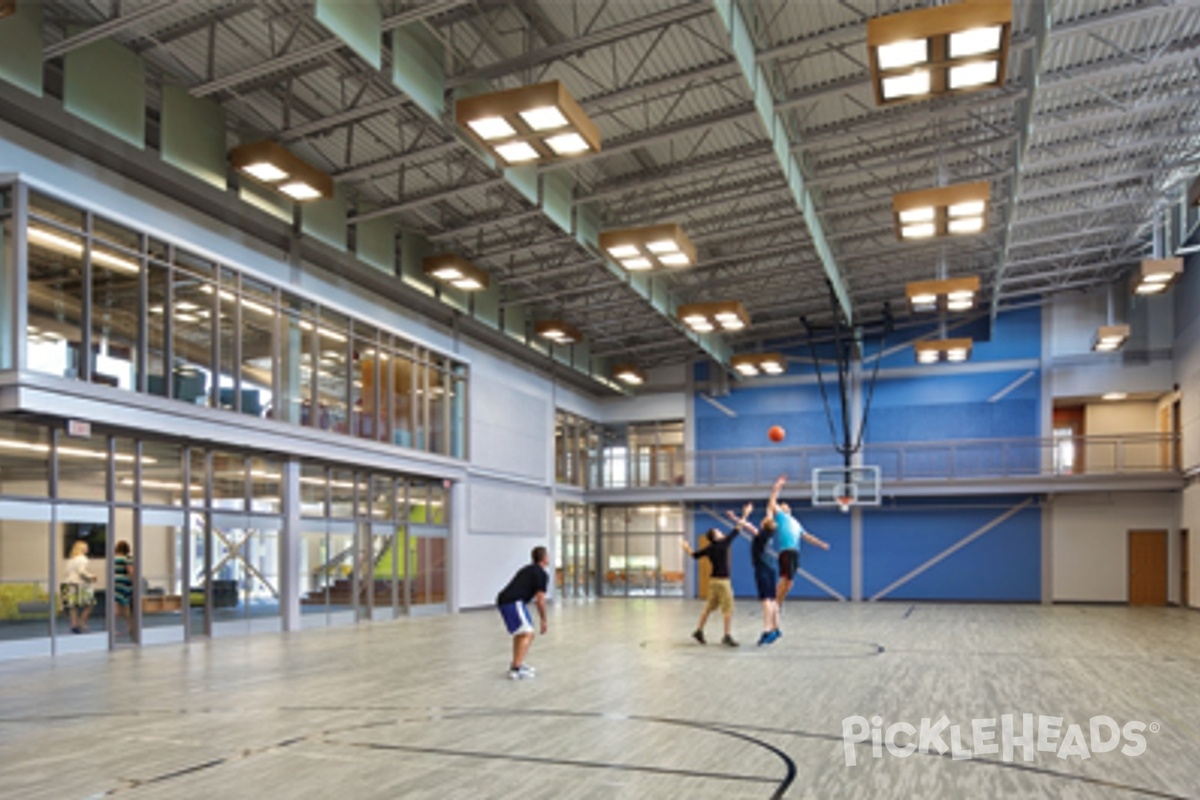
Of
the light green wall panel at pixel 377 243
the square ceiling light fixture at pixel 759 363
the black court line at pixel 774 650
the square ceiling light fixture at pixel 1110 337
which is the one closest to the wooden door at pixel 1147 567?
the square ceiling light fixture at pixel 1110 337

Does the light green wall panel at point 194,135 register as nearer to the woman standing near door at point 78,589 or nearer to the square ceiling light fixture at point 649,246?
the woman standing near door at point 78,589

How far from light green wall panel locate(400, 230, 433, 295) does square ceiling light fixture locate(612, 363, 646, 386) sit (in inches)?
427

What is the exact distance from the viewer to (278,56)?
13.8 m

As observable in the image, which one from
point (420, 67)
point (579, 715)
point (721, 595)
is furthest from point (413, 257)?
point (579, 715)

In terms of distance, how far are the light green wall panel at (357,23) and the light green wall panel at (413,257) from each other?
969cm

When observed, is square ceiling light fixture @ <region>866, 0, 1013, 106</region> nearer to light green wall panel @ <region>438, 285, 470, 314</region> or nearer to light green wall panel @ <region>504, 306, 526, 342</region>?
light green wall panel @ <region>438, 285, 470, 314</region>

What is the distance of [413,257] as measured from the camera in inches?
912

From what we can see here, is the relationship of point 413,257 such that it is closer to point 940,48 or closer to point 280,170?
point 280,170

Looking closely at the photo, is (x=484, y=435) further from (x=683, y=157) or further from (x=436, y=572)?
(x=683, y=157)

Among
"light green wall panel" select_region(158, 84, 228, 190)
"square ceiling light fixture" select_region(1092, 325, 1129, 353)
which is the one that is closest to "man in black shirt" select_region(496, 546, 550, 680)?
"light green wall panel" select_region(158, 84, 228, 190)

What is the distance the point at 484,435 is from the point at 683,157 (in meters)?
11.1

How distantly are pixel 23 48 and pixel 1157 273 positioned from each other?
2249 cm

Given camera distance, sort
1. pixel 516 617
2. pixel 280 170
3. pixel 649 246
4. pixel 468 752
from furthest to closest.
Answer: pixel 649 246 → pixel 280 170 → pixel 516 617 → pixel 468 752

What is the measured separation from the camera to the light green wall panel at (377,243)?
69.0 ft
